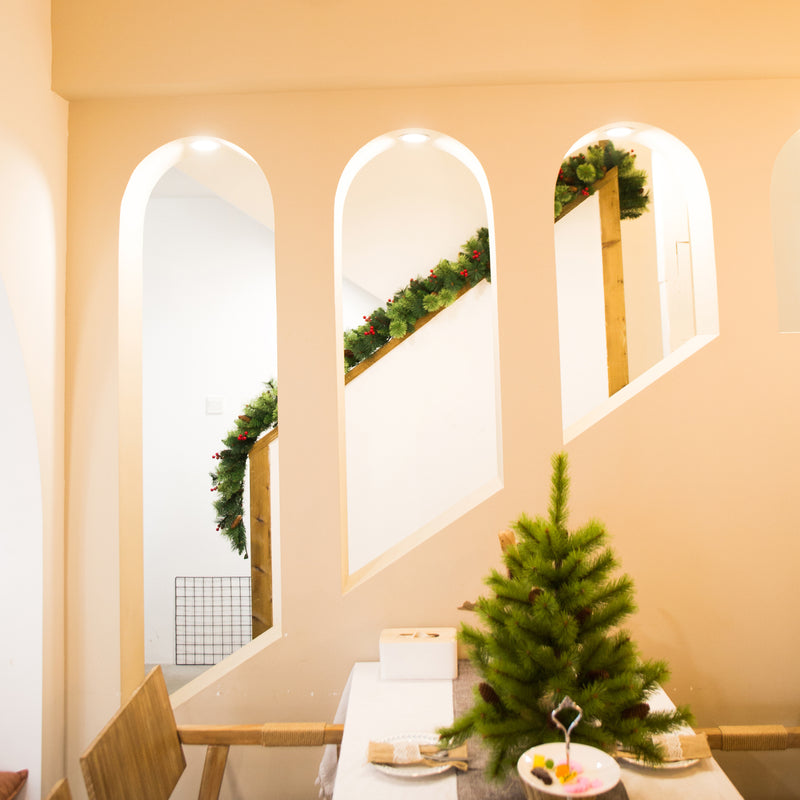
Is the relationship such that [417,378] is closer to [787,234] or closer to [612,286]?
[612,286]

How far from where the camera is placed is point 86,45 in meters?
2.40

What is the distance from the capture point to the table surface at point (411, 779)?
1.53 metres

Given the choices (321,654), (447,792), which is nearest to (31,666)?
(321,654)

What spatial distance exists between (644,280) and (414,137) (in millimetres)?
2092

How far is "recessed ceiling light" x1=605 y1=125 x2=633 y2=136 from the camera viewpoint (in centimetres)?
252

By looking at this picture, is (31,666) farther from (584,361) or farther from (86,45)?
(584,361)

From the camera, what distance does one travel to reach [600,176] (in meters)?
3.25

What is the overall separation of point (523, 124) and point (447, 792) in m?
2.05

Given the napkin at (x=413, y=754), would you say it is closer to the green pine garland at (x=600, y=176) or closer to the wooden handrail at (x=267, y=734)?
the wooden handrail at (x=267, y=734)

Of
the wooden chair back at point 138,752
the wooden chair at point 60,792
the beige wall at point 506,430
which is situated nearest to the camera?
the wooden chair at point 60,792

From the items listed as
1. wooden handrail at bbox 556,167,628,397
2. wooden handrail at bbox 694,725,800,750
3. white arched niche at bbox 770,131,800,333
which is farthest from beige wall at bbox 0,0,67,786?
white arched niche at bbox 770,131,800,333

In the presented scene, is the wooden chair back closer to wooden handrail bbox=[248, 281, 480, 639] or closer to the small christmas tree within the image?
the small christmas tree

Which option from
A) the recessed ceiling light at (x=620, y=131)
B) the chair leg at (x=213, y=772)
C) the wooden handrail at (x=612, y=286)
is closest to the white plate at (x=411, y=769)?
the chair leg at (x=213, y=772)

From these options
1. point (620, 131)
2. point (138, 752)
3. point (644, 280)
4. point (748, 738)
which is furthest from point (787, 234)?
point (138, 752)
